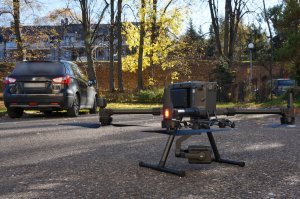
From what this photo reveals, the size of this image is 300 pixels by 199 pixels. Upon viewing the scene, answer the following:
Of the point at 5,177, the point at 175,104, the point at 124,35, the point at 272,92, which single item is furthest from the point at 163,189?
the point at 124,35

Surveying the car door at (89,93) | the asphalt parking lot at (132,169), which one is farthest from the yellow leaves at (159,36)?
the asphalt parking lot at (132,169)

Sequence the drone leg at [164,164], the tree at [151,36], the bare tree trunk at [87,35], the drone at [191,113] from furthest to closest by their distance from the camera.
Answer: the tree at [151,36], the bare tree trunk at [87,35], the drone leg at [164,164], the drone at [191,113]

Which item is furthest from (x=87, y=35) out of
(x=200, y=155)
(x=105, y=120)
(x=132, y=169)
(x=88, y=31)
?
(x=200, y=155)

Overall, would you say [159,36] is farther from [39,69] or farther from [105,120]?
[105,120]

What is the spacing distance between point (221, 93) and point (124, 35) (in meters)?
12.6

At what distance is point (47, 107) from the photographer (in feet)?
42.7

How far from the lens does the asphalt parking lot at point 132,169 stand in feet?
14.0

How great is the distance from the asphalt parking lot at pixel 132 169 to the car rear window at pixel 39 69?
4559mm

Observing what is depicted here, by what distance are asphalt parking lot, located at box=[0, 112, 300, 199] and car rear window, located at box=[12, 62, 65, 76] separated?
15.0 ft

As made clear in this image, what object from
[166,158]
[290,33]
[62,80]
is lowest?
[166,158]

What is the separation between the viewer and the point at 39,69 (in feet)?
Result: 42.9

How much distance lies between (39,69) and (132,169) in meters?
8.40

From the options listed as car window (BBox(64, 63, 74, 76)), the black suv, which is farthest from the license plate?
car window (BBox(64, 63, 74, 76))

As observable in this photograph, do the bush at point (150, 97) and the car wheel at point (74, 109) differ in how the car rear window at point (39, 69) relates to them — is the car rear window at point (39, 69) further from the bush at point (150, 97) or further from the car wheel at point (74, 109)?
the bush at point (150, 97)
